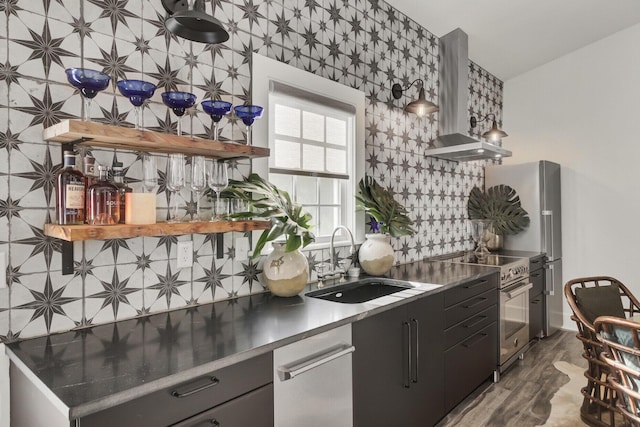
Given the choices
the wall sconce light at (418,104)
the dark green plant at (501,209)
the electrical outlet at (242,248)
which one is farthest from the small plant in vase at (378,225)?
the dark green plant at (501,209)

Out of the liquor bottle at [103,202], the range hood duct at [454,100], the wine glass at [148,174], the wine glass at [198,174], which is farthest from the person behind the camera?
the range hood duct at [454,100]

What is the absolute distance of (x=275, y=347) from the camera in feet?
4.52

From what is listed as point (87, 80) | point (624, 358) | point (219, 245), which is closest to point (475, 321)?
point (624, 358)

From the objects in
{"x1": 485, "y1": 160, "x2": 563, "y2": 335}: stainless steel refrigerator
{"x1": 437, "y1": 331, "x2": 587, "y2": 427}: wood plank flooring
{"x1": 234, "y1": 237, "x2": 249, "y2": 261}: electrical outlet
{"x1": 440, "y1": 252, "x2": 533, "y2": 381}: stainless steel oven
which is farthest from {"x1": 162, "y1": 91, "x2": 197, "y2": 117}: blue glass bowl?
{"x1": 485, "y1": 160, "x2": 563, "y2": 335}: stainless steel refrigerator

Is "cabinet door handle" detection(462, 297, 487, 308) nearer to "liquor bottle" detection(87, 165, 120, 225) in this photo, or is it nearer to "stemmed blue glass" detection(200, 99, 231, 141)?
"stemmed blue glass" detection(200, 99, 231, 141)

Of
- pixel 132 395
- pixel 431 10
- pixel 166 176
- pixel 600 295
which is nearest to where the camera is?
pixel 132 395

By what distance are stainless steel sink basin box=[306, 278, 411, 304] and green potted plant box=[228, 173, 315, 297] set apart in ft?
1.06

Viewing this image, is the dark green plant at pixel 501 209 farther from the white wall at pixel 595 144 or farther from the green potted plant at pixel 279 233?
the green potted plant at pixel 279 233

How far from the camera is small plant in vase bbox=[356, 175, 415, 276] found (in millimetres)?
2656

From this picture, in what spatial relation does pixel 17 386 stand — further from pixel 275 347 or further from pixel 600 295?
pixel 600 295

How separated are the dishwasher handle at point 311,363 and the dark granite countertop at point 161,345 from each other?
10 centimetres

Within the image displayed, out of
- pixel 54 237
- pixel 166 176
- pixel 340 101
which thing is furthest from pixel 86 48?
pixel 340 101

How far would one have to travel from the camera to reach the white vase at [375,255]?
2645 millimetres

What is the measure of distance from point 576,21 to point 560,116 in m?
1.13
